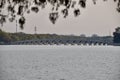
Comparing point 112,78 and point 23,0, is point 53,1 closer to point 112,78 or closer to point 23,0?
point 23,0

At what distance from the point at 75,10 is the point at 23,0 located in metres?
0.80

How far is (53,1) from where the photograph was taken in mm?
6199

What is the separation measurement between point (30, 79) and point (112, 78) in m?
12.9

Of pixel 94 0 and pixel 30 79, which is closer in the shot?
pixel 94 0

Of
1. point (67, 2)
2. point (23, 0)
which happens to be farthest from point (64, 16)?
point (23, 0)

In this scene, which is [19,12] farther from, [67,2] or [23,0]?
[67,2]

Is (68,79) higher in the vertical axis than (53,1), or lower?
lower

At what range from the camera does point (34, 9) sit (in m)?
6.25

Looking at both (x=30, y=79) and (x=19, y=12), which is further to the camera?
(x=30, y=79)

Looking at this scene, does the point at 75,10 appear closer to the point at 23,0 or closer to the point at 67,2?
the point at 67,2

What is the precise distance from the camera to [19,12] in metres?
6.20

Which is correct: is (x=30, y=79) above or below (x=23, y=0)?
below

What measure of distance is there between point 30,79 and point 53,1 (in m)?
58.0

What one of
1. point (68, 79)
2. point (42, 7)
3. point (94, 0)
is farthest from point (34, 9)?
point (68, 79)
